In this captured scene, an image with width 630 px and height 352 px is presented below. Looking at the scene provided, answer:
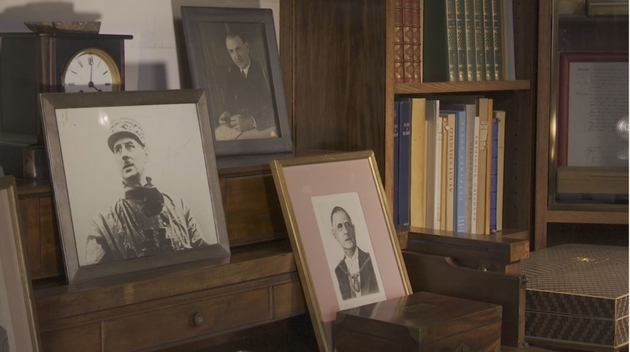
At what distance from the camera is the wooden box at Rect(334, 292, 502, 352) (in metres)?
1.55

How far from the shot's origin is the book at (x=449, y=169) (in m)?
2.18

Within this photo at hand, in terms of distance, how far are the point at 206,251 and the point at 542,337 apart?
0.86 meters

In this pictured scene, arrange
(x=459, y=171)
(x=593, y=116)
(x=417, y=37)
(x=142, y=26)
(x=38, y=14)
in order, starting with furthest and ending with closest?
(x=593, y=116) → (x=459, y=171) → (x=417, y=37) → (x=142, y=26) → (x=38, y=14)

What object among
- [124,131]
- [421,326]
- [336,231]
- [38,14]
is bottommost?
[421,326]

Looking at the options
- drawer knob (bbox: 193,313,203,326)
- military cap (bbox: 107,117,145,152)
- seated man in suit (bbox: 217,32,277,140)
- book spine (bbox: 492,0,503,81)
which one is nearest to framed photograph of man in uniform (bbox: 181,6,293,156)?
seated man in suit (bbox: 217,32,277,140)

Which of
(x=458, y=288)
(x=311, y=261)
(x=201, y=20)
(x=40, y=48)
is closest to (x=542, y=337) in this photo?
(x=458, y=288)

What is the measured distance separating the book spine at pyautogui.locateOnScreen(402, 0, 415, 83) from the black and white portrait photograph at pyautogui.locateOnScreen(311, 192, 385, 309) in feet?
1.35

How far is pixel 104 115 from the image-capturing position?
4.89 feet

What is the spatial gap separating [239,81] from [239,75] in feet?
0.04

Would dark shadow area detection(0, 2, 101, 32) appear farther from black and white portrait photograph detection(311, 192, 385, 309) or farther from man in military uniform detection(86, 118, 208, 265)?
black and white portrait photograph detection(311, 192, 385, 309)

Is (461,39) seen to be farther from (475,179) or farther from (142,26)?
Answer: (142,26)

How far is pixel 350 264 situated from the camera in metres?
1.76

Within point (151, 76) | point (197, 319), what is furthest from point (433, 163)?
point (197, 319)

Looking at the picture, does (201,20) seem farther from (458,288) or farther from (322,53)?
(458,288)
